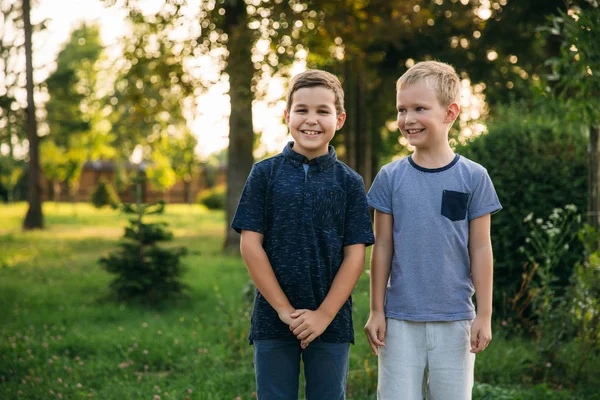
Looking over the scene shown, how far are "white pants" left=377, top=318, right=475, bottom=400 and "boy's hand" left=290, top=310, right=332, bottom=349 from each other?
0.32 m

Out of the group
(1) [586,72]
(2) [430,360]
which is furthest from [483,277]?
(1) [586,72]

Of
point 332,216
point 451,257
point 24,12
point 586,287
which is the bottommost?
point 586,287

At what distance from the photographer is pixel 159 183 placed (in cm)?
3966

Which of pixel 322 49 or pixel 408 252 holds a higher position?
pixel 322 49

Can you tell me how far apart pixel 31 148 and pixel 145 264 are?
1351 centimetres

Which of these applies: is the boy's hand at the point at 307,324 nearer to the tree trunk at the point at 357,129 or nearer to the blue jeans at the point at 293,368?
the blue jeans at the point at 293,368

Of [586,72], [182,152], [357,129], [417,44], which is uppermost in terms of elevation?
[417,44]

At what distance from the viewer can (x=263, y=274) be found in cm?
258

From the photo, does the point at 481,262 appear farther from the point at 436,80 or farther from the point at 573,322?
the point at 573,322

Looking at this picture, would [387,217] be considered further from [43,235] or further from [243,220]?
[43,235]

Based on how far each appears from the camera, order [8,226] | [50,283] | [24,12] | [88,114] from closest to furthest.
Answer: [50,283] → [24,12] → [8,226] → [88,114]

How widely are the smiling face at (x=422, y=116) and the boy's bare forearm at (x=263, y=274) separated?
2.49ft

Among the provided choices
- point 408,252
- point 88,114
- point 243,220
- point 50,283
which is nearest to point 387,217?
point 408,252

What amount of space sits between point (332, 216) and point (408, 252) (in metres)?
0.34
